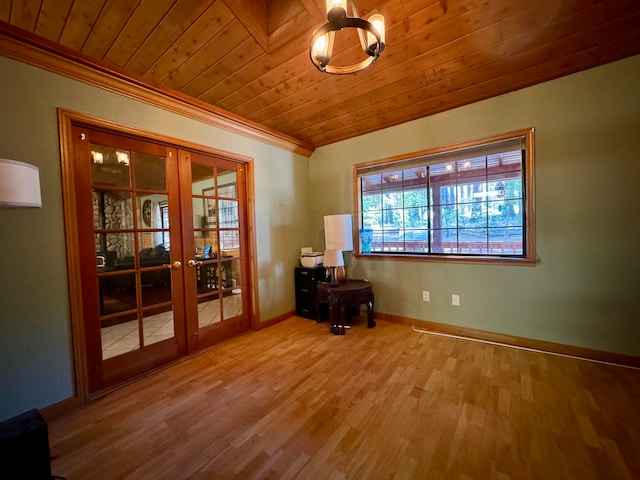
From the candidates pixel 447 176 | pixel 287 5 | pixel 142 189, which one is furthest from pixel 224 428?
pixel 447 176

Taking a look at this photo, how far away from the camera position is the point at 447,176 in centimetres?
286

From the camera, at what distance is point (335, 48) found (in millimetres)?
1907

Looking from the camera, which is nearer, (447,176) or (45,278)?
(45,278)

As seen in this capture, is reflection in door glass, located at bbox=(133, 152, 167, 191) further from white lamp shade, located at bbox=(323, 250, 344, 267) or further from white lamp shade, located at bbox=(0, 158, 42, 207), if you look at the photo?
white lamp shade, located at bbox=(323, 250, 344, 267)

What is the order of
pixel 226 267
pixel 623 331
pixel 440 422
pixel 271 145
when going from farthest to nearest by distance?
1. pixel 271 145
2. pixel 226 267
3. pixel 623 331
4. pixel 440 422

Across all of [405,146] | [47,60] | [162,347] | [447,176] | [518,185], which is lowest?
[162,347]

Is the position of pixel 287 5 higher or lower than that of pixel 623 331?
higher

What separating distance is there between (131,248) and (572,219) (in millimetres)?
3730

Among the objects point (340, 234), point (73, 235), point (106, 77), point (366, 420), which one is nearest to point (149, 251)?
point (73, 235)

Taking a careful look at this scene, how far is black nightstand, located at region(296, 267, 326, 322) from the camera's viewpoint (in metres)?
3.37

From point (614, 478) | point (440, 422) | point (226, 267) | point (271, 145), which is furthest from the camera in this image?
point (271, 145)

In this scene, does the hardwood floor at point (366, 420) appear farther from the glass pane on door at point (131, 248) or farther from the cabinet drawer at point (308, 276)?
the cabinet drawer at point (308, 276)

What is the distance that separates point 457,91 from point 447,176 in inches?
32.6

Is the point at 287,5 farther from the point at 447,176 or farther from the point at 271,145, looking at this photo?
the point at 447,176
